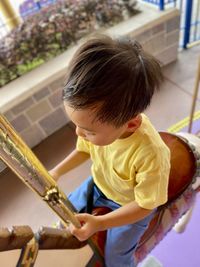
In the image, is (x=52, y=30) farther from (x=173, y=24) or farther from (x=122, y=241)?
(x=122, y=241)

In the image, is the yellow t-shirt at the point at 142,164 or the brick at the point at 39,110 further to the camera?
the brick at the point at 39,110

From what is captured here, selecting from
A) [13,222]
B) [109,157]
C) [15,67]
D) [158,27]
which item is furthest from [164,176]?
[158,27]

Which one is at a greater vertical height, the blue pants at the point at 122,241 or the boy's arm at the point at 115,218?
the boy's arm at the point at 115,218

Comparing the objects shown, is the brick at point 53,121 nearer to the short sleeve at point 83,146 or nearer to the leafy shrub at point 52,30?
the leafy shrub at point 52,30

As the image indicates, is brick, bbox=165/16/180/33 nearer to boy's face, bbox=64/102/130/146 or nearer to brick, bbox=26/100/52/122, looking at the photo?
brick, bbox=26/100/52/122

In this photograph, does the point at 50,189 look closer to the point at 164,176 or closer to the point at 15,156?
the point at 15,156

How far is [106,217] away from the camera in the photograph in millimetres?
624

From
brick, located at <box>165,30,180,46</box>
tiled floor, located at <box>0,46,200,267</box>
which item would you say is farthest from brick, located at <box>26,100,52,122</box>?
brick, located at <box>165,30,180,46</box>

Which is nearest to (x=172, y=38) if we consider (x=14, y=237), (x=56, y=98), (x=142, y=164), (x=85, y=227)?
(x=56, y=98)

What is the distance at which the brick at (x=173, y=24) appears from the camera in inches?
67.0

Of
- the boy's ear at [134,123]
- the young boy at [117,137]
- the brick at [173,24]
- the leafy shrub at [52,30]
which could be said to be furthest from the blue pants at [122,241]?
the brick at [173,24]

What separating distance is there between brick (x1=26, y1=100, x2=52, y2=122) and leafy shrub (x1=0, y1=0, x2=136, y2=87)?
0.67ft

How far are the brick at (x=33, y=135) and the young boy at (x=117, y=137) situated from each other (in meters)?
0.81

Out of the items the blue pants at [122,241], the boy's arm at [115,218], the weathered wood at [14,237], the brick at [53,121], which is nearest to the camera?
the weathered wood at [14,237]
